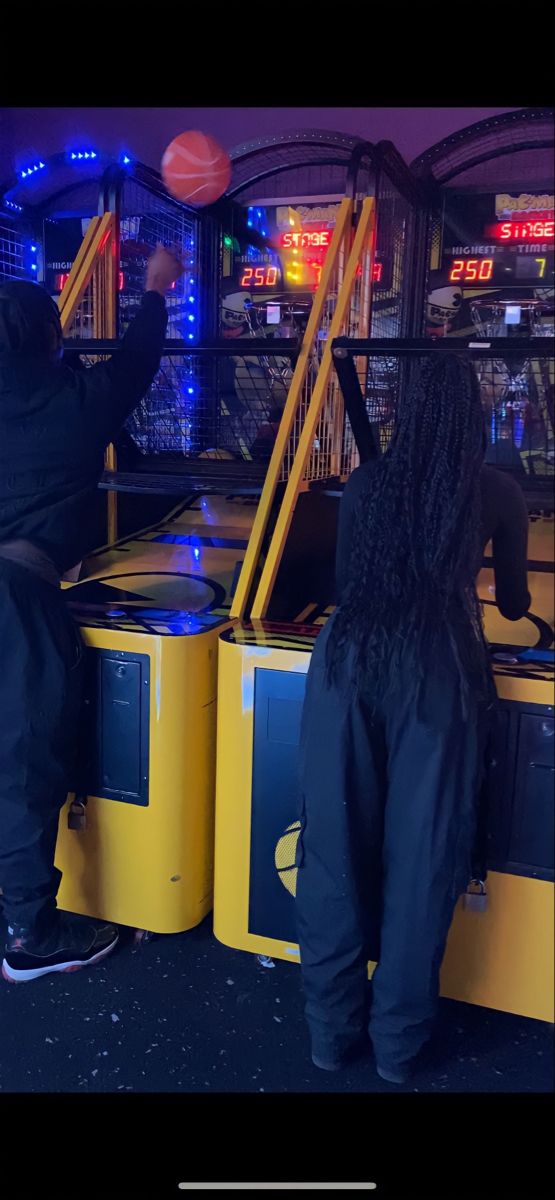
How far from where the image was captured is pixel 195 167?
1845 millimetres

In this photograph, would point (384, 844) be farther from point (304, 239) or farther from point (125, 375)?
point (304, 239)

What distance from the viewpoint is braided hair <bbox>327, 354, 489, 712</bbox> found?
1398 mm

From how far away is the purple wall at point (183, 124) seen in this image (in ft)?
5.35

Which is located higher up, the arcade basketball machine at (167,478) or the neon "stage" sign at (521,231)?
the neon "stage" sign at (521,231)

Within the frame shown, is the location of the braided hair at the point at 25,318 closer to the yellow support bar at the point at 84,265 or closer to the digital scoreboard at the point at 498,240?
the yellow support bar at the point at 84,265

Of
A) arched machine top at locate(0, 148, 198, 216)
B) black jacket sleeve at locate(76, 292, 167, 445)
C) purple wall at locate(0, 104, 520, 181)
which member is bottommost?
black jacket sleeve at locate(76, 292, 167, 445)

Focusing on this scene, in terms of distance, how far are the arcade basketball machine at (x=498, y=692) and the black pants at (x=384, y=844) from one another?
173 millimetres

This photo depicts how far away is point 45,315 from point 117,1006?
4.82 ft

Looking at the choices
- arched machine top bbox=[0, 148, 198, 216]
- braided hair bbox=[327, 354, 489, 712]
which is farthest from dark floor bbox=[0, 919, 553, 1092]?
arched machine top bbox=[0, 148, 198, 216]

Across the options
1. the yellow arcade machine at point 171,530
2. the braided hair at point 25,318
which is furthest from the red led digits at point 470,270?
the braided hair at point 25,318

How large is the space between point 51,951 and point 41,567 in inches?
33.7

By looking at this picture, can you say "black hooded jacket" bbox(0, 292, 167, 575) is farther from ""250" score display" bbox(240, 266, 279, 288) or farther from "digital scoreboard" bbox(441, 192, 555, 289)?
""250" score display" bbox(240, 266, 279, 288)
